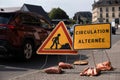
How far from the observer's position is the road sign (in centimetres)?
1075

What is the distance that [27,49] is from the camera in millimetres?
13742

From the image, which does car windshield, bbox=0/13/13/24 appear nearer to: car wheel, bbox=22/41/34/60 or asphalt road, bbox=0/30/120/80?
car wheel, bbox=22/41/34/60

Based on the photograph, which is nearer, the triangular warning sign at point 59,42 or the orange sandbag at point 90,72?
the orange sandbag at point 90,72

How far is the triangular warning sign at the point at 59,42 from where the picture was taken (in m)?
11.1

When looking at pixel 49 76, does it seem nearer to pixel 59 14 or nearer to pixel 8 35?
pixel 8 35

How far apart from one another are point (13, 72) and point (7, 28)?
6.54 feet

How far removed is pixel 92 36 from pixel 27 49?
3.44 m

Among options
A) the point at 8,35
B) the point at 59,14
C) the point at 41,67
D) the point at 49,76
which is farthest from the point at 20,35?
the point at 59,14

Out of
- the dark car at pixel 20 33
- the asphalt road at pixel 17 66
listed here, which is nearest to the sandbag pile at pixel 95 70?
the asphalt road at pixel 17 66

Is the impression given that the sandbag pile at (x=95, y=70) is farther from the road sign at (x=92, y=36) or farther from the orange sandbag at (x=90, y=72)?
the road sign at (x=92, y=36)

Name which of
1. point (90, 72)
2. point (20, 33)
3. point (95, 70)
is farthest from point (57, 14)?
point (90, 72)

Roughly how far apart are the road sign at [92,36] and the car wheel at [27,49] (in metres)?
2.90

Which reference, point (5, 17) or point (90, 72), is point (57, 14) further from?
point (90, 72)

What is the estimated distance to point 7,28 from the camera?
12.8 meters
